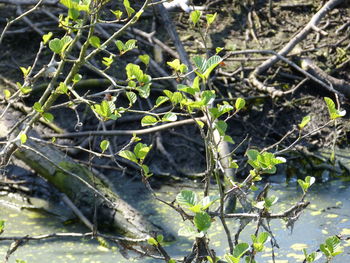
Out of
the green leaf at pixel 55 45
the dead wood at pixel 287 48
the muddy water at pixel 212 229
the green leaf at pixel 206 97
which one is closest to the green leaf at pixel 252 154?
the green leaf at pixel 206 97

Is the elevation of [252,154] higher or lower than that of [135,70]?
lower

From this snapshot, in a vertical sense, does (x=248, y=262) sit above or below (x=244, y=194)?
below

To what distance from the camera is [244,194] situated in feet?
8.37

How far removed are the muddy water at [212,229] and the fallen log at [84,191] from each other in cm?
17

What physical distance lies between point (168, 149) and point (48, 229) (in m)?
1.47

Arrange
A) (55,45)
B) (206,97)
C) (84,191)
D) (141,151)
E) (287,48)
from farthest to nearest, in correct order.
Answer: (287,48) → (84,191) → (55,45) → (141,151) → (206,97)

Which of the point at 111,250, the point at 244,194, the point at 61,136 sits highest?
the point at 244,194

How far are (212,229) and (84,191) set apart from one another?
3.16 ft

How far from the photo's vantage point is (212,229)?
451 cm

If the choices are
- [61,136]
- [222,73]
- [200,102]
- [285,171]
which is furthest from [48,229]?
[200,102]

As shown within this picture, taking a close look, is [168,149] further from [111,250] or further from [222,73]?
[111,250]

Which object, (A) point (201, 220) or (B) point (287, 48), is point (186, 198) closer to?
(A) point (201, 220)

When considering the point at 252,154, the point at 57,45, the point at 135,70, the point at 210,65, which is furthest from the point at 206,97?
the point at 57,45

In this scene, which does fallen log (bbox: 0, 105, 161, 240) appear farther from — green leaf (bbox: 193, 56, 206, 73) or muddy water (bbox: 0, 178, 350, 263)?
green leaf (bbox: 193, 56, 206, 73)
